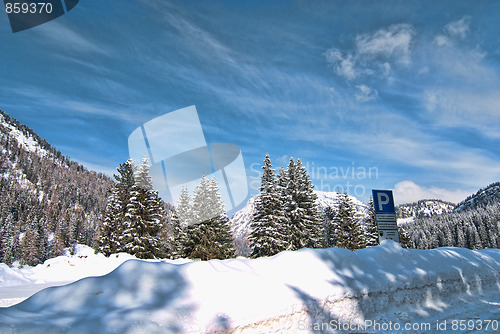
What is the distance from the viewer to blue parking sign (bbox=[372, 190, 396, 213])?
948cm

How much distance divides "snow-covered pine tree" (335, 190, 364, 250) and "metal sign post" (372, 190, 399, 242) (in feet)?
91.9

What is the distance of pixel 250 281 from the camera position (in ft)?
15.6

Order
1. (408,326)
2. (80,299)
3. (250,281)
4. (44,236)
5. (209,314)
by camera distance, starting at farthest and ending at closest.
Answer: (44,236)
(408,326)
(250,281)
(209,314)
(80,299)

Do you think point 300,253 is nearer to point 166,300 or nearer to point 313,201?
point 166,300

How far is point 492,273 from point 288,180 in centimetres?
2450

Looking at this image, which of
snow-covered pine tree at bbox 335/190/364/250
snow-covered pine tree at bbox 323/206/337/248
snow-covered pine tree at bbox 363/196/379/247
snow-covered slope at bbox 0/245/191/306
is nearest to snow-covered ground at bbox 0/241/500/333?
snow-covered slope at bbox 0/245/191/306

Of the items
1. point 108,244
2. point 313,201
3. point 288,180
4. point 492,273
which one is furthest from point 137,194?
point 492,273

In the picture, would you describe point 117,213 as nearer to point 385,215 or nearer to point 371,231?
point 385,215

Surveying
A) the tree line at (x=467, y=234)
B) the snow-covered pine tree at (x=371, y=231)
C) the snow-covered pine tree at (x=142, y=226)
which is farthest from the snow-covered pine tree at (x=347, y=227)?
the tree line at (x=467, y=234)

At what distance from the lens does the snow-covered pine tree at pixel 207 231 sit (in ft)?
93.5

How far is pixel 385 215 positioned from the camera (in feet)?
31.4

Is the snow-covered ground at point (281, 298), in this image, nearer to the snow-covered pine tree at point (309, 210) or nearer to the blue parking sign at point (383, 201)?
the blue parking sign at point (383, 201)

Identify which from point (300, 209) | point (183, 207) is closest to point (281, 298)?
point (300, 209)

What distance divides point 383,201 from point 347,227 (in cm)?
2879
